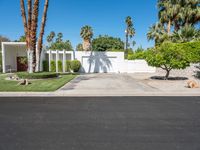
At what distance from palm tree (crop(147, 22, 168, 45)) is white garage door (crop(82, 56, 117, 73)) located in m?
5.89

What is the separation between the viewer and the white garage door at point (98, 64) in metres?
28.2

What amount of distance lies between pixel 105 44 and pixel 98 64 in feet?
73.0

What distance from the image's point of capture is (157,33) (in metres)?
26.7

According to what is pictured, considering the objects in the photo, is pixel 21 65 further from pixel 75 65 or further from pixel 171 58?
pixel 171 58

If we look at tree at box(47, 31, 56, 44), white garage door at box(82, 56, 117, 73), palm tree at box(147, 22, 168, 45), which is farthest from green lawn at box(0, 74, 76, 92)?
tree at box(47, 31, 56, 44)
